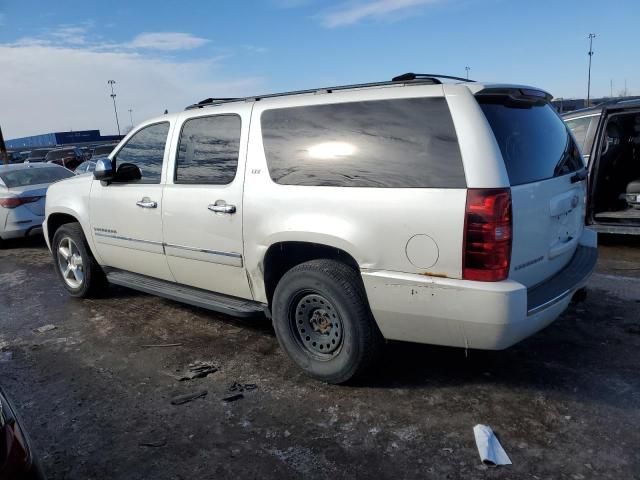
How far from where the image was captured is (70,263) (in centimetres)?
586

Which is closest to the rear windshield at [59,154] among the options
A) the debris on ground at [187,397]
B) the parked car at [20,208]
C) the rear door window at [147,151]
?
the parked car at [20,208]

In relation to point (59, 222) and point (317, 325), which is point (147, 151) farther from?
point (317, 325)

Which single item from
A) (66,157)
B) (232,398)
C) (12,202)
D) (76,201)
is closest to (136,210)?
(76,201)

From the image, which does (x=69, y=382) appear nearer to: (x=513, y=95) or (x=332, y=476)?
(x=332, y=476)

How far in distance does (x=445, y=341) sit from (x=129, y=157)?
3471 millimetres

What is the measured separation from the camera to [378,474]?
2621 mm

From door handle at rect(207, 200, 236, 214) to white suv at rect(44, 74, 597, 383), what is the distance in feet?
0.04

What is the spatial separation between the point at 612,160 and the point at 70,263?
7.01 metres

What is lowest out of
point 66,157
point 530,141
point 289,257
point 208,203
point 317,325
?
point 317,325

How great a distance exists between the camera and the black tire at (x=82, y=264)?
18.1 ft

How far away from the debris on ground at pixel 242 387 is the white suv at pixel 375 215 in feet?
1.13

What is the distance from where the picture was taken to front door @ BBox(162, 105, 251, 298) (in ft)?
12.7

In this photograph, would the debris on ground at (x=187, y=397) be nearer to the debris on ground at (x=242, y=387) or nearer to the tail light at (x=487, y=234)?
the debris on ground at (x=242, y=387)

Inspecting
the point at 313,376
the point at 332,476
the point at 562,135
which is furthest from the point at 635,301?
the point at 332,476
